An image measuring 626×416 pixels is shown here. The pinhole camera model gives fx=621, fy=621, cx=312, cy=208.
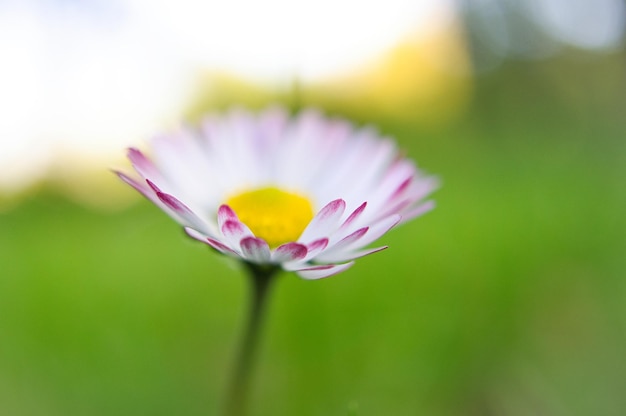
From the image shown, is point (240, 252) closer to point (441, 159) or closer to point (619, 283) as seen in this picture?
point (619, 283)

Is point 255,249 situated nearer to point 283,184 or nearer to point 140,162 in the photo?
point 140,162

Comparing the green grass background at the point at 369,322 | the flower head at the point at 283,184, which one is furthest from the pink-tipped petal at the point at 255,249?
the green grass background at the point at 369,322

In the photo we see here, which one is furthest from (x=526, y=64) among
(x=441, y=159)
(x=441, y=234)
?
(x=441, y=234)

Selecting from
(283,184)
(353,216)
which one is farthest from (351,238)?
(283,184)

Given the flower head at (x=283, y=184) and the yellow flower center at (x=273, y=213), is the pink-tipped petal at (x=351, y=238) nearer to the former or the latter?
the flower head at (x=283, y=184)

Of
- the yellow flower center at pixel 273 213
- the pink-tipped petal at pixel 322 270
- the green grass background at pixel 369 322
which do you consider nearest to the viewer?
the pink-tipped petal at pixel 322 270

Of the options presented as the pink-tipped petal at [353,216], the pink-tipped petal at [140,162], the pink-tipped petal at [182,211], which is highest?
the pink-tipped petal at [140,162]

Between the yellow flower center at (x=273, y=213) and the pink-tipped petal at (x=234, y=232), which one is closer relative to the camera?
the pink-tipped petal at (x=234, y=232)
